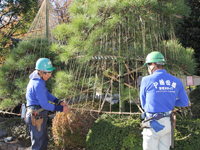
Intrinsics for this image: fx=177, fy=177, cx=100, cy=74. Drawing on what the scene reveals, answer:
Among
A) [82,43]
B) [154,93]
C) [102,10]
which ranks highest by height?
[102,10]

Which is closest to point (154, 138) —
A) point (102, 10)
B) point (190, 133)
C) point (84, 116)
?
point (190, 133)

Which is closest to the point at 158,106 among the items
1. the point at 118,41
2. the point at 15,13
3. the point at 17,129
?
the point at 118,41

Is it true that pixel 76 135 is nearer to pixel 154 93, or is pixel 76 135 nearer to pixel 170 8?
pixel 154 93

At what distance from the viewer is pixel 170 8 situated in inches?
101

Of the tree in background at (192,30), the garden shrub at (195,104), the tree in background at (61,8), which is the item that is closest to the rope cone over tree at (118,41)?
the garden shrub at (195,104)

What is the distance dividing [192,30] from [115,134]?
7.43 m

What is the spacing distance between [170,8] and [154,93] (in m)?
1.35

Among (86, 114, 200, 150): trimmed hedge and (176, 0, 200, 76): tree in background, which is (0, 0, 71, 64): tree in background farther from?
(176, 0, 200, 76): tree in background

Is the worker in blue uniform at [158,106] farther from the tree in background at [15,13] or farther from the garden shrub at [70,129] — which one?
the tree in background at [15,13]

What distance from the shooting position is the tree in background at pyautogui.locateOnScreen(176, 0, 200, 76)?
26.7ft

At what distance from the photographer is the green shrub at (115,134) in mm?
2691

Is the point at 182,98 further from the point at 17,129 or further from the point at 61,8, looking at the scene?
the point at 61,8

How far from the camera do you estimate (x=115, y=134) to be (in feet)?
9.22

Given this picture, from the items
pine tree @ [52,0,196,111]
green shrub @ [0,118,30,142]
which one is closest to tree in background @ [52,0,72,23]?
green shrub @ [0,118,30,142]
